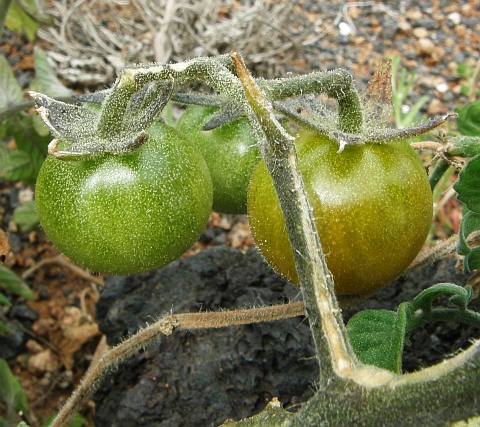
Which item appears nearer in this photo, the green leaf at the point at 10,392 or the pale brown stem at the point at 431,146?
the pale brown stem at the point at 431,146

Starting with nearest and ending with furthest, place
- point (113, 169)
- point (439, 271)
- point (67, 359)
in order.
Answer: point (113, 169) < point (439, 271) < point (67, 359)

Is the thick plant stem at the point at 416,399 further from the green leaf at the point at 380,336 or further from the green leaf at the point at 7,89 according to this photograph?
the green leaf at the point at 7,89

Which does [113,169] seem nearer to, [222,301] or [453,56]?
[222,301]

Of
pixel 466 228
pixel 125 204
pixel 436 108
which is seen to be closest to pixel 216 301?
pixel 125 204

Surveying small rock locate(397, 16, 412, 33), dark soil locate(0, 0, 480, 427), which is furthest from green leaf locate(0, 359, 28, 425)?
small rock locate(397, 16, 412, 33)

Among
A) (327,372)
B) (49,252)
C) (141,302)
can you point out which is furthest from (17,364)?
(327,372)

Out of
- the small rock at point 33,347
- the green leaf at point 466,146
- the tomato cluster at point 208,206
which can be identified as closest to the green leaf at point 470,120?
the green leaf at point 466,146
